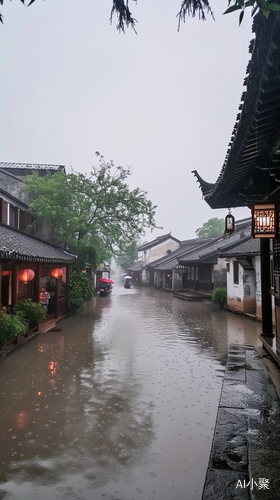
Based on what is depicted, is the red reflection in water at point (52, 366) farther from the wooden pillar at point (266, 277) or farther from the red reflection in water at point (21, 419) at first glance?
the wooden pillar at point (266, 277)

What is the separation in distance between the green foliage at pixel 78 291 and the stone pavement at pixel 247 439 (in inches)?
448

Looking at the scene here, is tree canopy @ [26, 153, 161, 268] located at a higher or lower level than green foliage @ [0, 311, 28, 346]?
higher

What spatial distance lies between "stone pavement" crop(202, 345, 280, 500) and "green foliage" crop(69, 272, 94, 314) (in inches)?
448

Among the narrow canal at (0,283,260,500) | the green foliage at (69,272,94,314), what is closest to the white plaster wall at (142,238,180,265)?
the green foliage at (69,272,94,314)

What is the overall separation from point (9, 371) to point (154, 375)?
11.8 feet

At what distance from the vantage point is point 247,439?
161 inches

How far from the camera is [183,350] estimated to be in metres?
9.79

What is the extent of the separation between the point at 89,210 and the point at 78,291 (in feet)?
16.3

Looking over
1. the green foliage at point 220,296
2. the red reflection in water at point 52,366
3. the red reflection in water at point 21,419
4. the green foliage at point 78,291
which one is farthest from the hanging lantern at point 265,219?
the green foliage at point 220,296

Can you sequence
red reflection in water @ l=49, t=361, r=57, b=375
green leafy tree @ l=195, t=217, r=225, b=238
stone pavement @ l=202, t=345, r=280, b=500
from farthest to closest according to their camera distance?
green leafy tree @ l=195, t=217, r=225, b=238 → red reflection in water @ l=49, t=361, r=57, b=375 → stone pavement @ l=202, t=345, r=280, b=500

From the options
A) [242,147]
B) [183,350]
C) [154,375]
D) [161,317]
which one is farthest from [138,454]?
[161,317]

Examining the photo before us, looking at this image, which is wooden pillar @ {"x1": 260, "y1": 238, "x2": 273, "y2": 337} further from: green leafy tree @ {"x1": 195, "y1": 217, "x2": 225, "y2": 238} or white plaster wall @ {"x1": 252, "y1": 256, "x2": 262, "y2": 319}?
green leafy tree @ {"x1": 195, "y1": 217, "x2": 225, "y2": 238}

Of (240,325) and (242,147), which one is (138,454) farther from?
(240,325)

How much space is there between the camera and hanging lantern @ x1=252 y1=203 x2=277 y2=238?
601 centimetres
